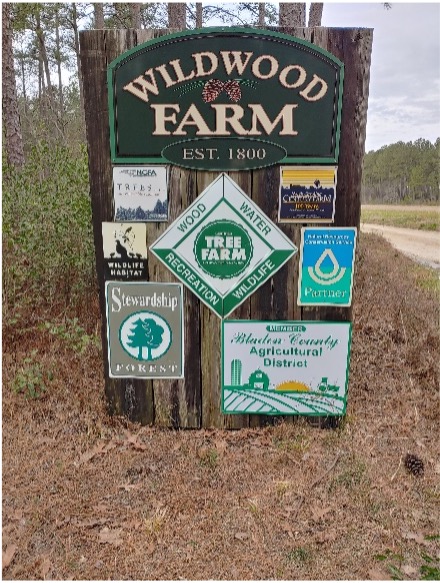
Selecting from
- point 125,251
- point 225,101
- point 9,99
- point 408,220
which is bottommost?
point 408,220

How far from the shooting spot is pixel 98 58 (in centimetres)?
319

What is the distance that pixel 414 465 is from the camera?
3.43m

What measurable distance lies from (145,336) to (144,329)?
58 millimetres

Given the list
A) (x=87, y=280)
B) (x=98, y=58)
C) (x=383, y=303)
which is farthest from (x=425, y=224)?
(x=98, y=58)

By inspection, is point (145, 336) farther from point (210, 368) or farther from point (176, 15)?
point (176, 15)

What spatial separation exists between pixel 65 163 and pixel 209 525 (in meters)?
4.17

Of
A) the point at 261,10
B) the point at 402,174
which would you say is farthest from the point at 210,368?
the point at 402,174

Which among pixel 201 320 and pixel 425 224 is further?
pixel 425 224

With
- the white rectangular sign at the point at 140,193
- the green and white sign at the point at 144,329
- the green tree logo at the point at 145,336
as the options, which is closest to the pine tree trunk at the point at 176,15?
the white rectangular sign at the point at 140,193

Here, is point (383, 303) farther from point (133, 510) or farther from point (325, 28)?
point (133, 510)

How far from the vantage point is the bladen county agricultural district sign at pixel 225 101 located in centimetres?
312

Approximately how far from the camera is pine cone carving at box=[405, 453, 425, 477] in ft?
11.1

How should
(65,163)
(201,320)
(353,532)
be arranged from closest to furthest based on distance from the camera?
(353,532) < (201,320) < (65,163)

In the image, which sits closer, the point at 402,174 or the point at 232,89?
the point at 232,89
